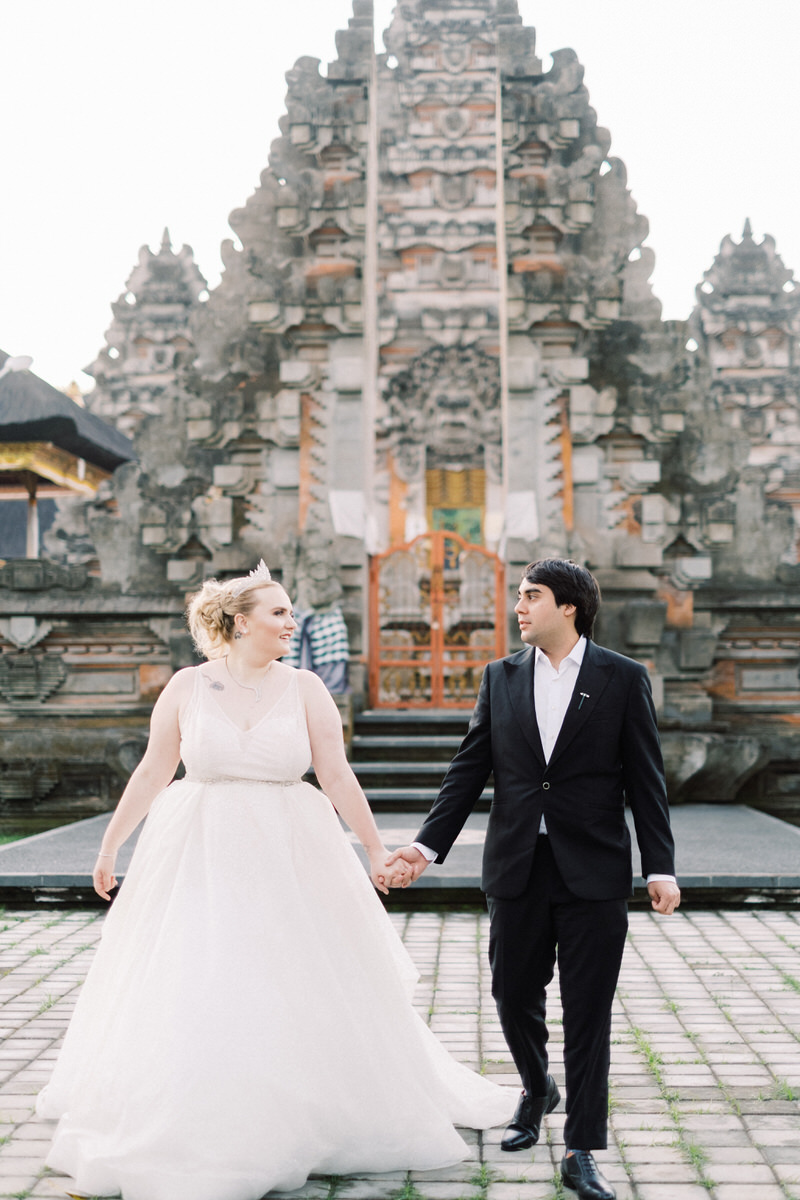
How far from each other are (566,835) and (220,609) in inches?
53.3

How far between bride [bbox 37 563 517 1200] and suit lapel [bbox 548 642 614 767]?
0.69 meters

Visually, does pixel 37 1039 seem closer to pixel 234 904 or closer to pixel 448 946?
pixel 234 904

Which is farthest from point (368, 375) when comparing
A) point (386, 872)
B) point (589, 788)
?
point (589, 788)

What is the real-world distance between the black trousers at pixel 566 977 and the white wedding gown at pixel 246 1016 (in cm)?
34

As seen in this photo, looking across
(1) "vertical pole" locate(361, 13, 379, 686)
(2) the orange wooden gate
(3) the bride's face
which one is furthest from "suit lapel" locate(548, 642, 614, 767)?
(2) the orange wooden gate

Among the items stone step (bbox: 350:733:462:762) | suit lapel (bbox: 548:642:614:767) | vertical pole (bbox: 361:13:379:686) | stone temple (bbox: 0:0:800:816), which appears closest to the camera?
suit lapel (bbox: 548:642:614:767)

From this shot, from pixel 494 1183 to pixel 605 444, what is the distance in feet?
31.3

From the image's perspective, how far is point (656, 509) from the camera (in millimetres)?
11609

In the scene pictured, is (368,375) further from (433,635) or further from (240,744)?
(240,744)

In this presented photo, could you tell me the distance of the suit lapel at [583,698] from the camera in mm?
3334

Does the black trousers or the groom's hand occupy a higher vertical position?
the groom's hand

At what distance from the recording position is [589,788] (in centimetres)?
332

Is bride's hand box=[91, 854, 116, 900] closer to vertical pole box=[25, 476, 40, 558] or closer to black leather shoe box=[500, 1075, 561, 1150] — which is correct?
black leather shoe box=[500, 1075, 561, 1150]

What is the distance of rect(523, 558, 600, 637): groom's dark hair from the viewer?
3439mm
